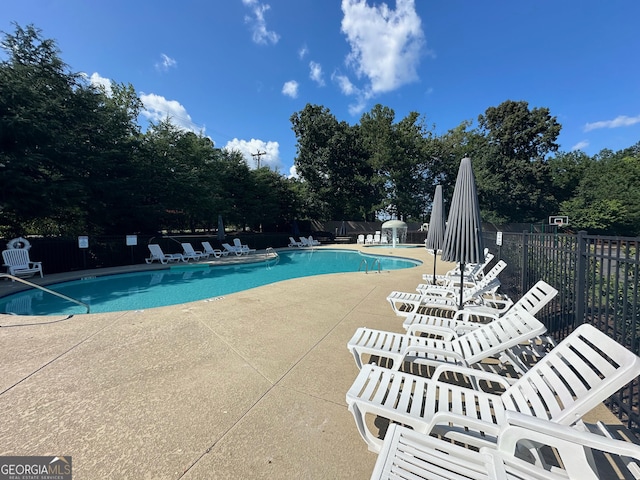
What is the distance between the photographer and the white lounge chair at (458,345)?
2.39 meters

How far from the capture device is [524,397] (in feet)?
5.71

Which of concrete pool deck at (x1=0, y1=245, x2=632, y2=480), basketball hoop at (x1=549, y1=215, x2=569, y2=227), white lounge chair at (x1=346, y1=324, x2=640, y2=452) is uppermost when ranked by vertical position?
basketball hoop at (x1=549, y1=215, x2=569, y2=227)

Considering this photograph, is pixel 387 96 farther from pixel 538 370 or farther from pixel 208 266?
pixel 538 370

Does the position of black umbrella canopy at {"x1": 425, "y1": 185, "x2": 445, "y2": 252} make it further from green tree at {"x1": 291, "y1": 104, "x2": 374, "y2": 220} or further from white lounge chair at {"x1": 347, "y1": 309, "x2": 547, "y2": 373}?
green tree at {"x1": 291, "y1": 104, "x2": 374, "y2": 220}

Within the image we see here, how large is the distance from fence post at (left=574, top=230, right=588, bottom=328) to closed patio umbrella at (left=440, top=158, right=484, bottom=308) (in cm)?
98

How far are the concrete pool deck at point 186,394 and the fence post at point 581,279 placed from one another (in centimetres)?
111

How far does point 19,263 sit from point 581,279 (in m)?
14.1

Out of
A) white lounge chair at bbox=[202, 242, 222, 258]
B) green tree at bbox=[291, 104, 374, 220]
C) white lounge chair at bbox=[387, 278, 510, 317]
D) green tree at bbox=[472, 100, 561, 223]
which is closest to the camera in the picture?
white lounge chair at bbox=[387, 278, 510, 317]

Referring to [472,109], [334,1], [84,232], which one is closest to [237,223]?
[84,232]

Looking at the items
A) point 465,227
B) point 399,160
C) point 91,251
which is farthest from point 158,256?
point 399,160

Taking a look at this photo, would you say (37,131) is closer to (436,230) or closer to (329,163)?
(436,230)

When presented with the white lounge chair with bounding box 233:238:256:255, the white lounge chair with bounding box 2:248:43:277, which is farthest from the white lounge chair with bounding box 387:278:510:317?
the white lounge chair with bounding box 233:238:256:255

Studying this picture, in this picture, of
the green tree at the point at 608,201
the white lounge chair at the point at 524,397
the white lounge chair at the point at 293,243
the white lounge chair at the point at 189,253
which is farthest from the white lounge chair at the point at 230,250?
the green tree at the point at 608,201

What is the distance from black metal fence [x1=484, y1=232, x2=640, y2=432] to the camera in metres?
2.13
